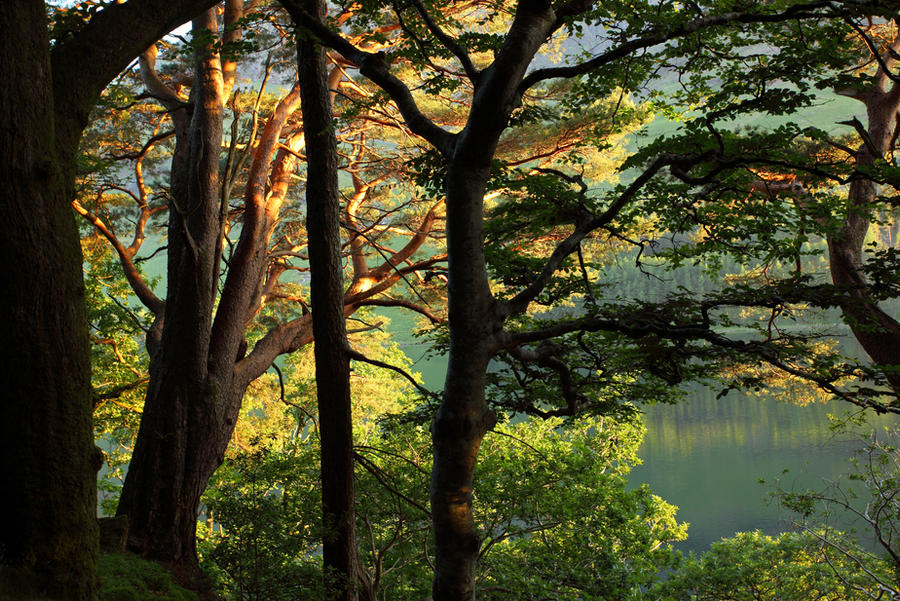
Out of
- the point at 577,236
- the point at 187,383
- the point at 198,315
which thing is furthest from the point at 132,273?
the point at 577,236

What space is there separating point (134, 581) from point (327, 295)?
1988mm

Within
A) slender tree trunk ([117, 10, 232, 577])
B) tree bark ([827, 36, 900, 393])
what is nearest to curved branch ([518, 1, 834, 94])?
slender tree trunk ([117, 10, 232, 577])

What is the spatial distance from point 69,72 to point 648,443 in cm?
2978

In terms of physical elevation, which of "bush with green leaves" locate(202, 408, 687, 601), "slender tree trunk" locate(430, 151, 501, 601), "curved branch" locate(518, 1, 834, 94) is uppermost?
"curved branch" locate(518, 1, 834, 94)

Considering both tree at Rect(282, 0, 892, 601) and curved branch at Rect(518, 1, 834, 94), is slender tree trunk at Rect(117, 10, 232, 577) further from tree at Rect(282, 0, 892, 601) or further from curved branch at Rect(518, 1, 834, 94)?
curved branch at Rect(518, 1, 834, 94)

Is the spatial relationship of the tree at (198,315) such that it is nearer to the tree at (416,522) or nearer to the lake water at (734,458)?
the tree at (416,522)

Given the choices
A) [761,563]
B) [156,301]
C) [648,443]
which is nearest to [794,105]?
[156,301]

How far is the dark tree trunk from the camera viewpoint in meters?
4.25

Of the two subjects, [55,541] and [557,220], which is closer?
[55,541]

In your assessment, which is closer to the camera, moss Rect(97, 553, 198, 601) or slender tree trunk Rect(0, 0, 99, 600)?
slender tree trunk Rect(0, 0, 99, 600)

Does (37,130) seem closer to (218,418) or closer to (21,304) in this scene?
(21,304)

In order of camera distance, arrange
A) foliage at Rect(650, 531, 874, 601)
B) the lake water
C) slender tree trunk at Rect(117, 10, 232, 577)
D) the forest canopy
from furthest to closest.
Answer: the lake water → foliage at Rect(650, 531, 874, 601) → slender tree trunk at Rect(117, 10, 232, 577) → the forest canopy

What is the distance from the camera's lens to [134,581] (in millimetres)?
3352

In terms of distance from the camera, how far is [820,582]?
1009 cm
